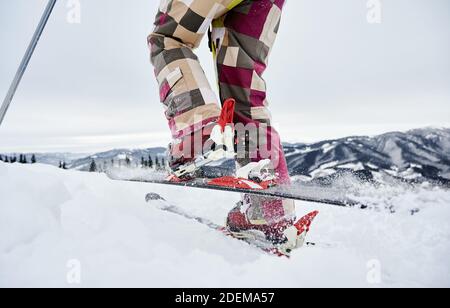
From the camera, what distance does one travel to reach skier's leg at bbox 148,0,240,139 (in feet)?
2.30

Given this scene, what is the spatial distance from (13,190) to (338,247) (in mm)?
855

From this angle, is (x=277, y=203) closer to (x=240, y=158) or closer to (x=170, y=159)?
(x=240, y=158)

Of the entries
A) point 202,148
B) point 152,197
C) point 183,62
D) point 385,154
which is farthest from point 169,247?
point 385,154

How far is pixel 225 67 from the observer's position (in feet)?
2.89

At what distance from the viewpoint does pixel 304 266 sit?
2.06ft

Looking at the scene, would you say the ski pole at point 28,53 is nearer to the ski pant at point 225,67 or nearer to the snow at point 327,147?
the ski pant at point 225,67

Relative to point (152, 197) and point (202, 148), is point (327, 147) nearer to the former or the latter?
point (152, 197)

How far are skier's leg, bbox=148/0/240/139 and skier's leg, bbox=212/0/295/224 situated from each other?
118mm

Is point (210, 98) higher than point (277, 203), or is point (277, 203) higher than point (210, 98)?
point (210, 98)

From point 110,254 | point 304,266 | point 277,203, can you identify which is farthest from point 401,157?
point 110,254

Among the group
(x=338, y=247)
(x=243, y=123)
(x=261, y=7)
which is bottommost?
(x=338, y=247)

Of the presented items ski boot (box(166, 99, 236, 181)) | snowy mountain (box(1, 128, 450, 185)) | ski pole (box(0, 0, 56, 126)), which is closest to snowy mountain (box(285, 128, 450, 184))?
snowy mountain (box(1, 128, 450, 185))
